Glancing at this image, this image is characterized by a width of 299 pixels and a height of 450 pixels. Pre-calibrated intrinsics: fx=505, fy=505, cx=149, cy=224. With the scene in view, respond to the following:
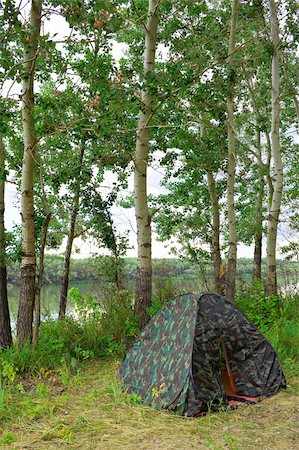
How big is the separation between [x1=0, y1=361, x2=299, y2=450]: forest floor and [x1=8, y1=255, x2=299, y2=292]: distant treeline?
18.5 ft

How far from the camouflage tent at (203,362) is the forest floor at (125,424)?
0.19 meters

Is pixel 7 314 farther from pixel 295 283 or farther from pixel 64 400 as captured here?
pixel 295 283

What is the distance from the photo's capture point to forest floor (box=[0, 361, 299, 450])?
16.1 feet

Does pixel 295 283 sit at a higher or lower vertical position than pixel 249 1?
lower

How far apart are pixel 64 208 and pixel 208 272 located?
212 inches

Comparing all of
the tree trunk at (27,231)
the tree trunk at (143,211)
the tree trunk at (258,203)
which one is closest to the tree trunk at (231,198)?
the tree trunk at (143,211)

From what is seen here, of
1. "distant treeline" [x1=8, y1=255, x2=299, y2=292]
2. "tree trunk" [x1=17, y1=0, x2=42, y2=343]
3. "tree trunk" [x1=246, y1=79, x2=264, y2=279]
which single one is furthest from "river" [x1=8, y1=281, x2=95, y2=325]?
"tree trunk" [x1=246, y1=79, x2=264, y2=279]

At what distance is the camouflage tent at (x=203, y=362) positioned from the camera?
19.1ft

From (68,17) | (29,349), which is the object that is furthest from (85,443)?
(68,17)

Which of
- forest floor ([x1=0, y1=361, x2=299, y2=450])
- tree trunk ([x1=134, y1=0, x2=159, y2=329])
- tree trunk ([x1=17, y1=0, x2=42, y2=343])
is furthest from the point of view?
tree trunk ([x1=134, y1=0, x2=159, y2=329])

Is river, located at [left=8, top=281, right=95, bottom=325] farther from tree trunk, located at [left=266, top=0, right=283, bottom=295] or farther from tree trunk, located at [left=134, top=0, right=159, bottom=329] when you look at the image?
tree trunk, located at [left=266, top=0, right=283, bottom=295]

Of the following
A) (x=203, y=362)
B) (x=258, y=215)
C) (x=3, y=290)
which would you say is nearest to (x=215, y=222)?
(x=258, y=215)

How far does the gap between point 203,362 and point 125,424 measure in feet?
3.81

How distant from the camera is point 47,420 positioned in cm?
548
